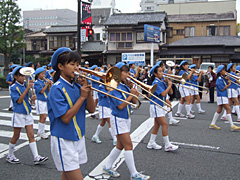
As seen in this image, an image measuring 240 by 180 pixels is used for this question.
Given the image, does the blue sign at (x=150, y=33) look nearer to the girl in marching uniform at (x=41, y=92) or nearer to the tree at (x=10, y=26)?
the tree at (x=10, y=26)

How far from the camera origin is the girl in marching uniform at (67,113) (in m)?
2.74

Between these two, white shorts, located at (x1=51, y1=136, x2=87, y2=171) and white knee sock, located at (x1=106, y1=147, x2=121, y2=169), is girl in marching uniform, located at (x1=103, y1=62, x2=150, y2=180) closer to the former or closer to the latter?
white knee sock, located at (x1=106, y1=147, x2=121, y2=169)

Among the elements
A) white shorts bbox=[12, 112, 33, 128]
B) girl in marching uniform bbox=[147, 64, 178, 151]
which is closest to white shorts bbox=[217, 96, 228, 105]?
girl in marching uniform bbox=[147, 64, 178, 151]

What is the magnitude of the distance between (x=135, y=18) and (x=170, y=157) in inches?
1060

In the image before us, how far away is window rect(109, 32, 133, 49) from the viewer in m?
30.2

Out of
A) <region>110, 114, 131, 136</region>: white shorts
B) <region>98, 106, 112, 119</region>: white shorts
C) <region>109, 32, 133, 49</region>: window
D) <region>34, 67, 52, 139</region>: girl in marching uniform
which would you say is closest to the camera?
<region>110, 114, 131, 136</region>: white shorts

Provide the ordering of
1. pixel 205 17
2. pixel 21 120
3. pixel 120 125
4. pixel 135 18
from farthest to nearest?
pixel 205 17 < pixel 135 18 < pixel 21 120 < pixel 120 125

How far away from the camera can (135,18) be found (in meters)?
30.3

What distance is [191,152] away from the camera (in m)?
5.67

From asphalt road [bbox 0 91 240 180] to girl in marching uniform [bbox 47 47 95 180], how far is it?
1.67m

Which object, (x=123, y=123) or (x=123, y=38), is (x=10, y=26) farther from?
(x=123, y=123)

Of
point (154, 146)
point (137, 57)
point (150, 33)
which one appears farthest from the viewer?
point (150, 33)

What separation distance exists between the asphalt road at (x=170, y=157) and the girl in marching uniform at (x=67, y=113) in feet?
5.49

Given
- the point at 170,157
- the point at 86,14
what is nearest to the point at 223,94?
the point at 170,157
